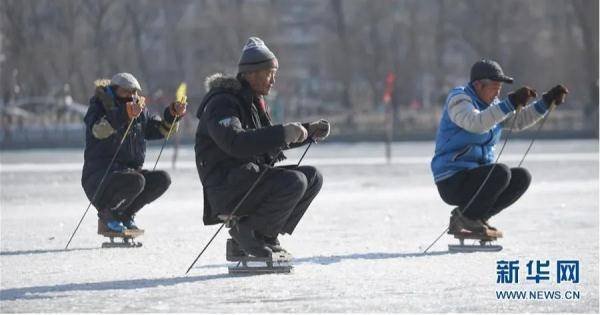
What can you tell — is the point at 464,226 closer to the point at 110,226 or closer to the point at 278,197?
the point at 278,197

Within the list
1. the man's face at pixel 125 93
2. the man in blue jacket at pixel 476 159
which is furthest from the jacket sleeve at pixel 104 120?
the man in blue jacket at pixel 476 159

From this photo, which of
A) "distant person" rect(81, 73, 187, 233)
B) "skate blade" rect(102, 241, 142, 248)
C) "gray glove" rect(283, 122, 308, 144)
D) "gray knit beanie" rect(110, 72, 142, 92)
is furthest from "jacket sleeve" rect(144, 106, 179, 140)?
"gray glove" rect(283, 122, 308, 144)

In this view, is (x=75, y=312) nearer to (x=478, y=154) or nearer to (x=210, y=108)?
(x=210, y=108)

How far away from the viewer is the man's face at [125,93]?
12.0 metres

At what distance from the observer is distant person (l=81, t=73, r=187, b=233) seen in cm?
1181

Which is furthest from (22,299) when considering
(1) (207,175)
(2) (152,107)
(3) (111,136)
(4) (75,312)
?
(2) (152,107)

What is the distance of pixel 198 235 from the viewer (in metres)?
12.7

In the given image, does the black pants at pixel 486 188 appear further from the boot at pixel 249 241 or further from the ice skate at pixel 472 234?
the boot at pixel 249 241

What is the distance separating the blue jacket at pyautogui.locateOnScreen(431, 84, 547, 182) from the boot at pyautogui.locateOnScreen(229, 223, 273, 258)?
2.02m

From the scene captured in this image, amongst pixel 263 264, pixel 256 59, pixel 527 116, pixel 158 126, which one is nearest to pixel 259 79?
pixel 256 59

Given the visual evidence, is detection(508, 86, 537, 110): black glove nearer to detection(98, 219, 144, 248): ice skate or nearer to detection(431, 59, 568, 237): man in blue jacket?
detection(431, 59, 568, 237): man in blue jacket

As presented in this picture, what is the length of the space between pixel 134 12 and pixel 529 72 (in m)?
14.9

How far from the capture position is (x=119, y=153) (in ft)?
39.5

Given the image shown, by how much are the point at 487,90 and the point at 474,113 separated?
39cm
